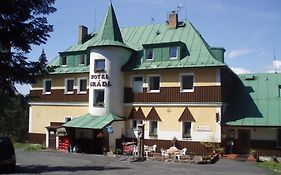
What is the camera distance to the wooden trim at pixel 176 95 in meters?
31.3

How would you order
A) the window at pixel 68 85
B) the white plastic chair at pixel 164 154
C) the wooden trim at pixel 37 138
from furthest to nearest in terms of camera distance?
the wooden trim at pixel 37 138
the window at pixel 68 85
the white plastic chair at pixel 164 154

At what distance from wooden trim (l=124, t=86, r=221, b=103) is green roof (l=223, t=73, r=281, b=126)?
242cm

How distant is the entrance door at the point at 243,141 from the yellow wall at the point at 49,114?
45.6 ft

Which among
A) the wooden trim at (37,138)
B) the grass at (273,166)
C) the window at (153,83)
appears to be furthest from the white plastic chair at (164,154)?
the wooden trim at (37,138)

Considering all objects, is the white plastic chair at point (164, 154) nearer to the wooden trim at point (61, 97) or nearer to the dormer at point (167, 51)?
the dormer at point (167, 51)

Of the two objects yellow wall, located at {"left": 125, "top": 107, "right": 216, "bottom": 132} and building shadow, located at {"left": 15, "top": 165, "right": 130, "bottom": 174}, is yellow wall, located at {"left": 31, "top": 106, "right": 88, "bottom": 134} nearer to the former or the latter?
yellow wall, located at {"left": 125, "top": 107, "right": 216, "bottom": 132}

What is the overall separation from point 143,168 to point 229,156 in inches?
359

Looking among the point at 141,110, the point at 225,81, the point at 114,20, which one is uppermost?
the point at 114,20

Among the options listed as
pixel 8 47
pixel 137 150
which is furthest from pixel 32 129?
pixel 8 47

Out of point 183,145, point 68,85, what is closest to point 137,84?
point 183,145

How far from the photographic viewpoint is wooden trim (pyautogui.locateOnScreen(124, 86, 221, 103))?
3134cm

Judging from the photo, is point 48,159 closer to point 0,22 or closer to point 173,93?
point 173,93

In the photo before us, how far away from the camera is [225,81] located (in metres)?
33.6

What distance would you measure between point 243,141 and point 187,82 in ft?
21.6
